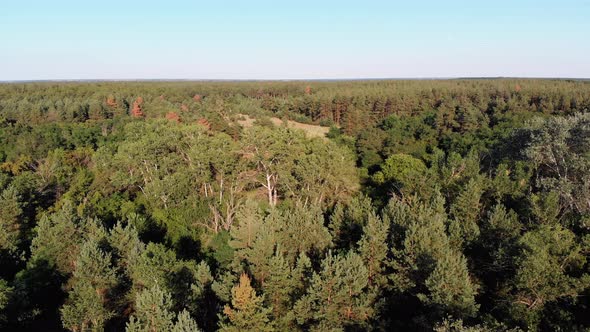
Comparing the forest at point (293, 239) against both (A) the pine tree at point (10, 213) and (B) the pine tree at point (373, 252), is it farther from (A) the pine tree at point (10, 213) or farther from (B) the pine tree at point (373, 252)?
(A) the pine tree at point (10, 213)

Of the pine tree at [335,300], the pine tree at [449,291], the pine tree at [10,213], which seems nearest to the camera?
the pine tree at [449,291]

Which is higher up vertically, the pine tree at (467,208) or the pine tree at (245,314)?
the pine tree at (467,208)

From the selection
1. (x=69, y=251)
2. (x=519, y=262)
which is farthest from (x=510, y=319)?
(x=69, y=251)

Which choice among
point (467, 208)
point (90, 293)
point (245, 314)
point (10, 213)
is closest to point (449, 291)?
point (245, 314)

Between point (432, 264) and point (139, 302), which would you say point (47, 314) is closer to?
point (139, 302)

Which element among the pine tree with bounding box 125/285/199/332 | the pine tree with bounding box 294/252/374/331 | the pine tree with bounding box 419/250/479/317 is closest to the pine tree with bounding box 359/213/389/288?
the pine tree with bounding box 294/252/374/331

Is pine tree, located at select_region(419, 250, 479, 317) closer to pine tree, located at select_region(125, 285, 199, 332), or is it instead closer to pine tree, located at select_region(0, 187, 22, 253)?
pine tree, located at select_region(125, 285, 199, 332)

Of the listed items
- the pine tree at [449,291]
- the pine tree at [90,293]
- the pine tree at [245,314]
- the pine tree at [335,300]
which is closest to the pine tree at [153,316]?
the pine tree at [245,314]

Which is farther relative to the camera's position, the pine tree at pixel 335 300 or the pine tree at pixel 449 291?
the pine tree at pixel 335 300

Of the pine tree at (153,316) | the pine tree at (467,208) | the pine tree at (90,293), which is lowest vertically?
the pine tree at (90,293)
